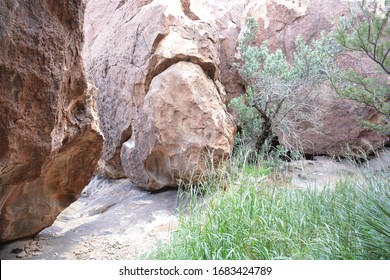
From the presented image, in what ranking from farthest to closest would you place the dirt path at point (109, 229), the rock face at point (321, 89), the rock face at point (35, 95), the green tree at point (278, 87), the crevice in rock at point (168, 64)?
the rock face at point (321, 89) < the green tree at point (278, 87) < the crevice in rock at point (168, 64) < the dirt path at point (109, 229) < the rock face at point (35, 95)

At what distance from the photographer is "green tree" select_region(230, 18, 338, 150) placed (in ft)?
24.1

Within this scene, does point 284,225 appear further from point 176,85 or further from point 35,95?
point 176,85

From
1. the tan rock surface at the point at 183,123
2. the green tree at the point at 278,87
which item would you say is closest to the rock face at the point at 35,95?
the tan rock surface at the point at 183,123

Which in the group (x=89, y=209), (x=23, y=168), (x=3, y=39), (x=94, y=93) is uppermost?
(x=3, y=39)

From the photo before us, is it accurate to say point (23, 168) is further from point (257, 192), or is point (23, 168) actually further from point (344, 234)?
point (344, 234)

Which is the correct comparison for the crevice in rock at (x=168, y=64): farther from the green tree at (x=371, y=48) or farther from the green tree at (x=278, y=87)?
the green tree at (x=371, y=48)

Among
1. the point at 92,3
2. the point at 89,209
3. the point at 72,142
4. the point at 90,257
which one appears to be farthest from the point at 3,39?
the point at 92,3

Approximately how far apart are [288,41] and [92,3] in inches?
175

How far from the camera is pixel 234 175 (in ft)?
15.8

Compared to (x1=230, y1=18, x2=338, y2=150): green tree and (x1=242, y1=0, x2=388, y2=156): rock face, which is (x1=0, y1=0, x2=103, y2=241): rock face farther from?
(x1=242, y1=0, x2=388, y2=156): rock face

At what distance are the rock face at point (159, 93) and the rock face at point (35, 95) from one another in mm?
1844

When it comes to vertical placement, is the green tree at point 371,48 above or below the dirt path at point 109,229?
above

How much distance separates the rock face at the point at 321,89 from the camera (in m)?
8.03

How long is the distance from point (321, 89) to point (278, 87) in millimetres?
1217
